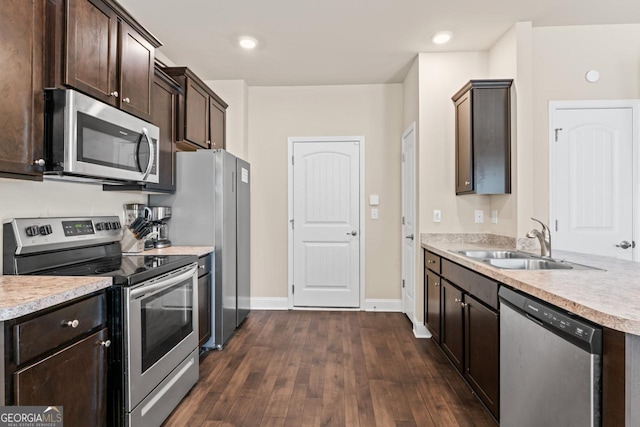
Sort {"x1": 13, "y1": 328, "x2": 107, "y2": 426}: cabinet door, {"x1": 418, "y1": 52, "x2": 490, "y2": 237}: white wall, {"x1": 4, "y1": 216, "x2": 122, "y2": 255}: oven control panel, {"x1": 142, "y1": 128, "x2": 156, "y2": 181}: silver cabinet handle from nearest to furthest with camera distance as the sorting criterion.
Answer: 1. {"x1": 13, "y1": 328, "x2": 107, "y2": 426}: cabinet door
2. {"x1": 4, "y1": 216, "x2": 122, "y2": 255}: oven control panel
3. {"x1": 142, "y1": 128, "x2": 156, "y2": 181}: silver cabinet handle
4. {"x1": 418, "y1": 52, "x2": 490, "y2": 237}: white wall

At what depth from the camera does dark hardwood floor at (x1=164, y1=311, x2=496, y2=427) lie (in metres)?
2.01

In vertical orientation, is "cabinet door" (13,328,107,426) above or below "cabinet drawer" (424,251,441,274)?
below

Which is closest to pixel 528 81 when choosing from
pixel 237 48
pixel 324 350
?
pixel 237 48

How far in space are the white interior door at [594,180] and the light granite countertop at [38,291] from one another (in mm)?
3202

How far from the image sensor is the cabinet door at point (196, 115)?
3.02 metres

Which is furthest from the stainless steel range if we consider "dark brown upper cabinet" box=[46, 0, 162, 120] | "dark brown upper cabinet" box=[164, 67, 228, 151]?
"dark brown upper cabinet" box=[164, 67, 228, 151]

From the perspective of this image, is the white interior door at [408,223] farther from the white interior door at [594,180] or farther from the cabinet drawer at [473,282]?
the white interior door at [594,180]

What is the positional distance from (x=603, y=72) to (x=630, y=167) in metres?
0.80

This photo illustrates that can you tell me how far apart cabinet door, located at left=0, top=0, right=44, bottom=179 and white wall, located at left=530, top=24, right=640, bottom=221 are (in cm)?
326

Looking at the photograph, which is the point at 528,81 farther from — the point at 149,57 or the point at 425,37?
the point at 149,57

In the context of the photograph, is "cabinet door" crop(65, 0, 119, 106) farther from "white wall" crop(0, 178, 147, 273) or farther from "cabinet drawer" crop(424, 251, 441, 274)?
"cabinet drawer" crop(424, 251, 441, 274)

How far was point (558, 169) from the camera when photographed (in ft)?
9.23

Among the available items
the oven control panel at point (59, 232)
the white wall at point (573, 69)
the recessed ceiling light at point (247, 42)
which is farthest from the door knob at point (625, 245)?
the oven control panel at point (59, 232)

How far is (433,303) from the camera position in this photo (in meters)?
2.93
